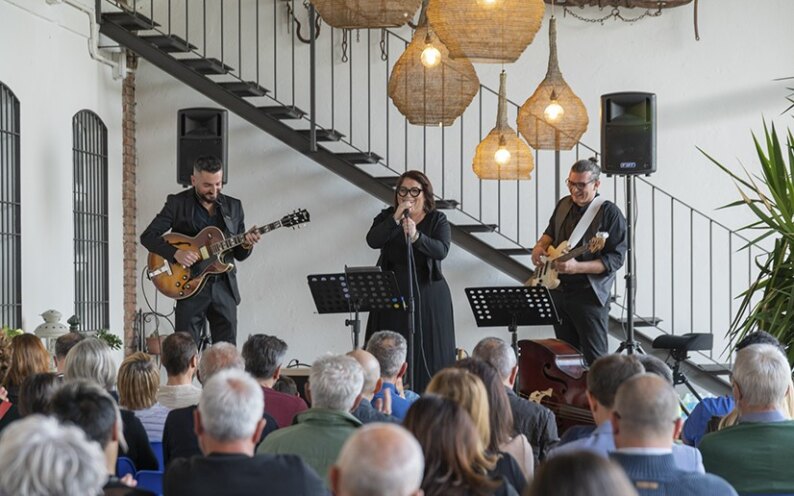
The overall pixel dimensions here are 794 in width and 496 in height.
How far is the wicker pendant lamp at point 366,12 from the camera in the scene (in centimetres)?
597

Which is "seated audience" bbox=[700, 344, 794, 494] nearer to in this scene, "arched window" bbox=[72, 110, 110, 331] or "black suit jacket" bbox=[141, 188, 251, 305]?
"black suit jacket" bbox=[141, 188, 251, 305]

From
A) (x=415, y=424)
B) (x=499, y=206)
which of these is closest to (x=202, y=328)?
(x=499, y=206)

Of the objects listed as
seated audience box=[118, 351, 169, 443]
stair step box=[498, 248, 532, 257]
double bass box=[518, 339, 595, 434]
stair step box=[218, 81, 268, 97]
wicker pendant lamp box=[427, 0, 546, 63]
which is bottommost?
double bass box=[518, 339, 595, 434]

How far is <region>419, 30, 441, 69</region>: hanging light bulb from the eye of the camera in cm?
753

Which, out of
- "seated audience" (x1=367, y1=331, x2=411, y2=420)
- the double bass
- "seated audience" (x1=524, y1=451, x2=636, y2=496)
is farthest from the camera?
the double bass

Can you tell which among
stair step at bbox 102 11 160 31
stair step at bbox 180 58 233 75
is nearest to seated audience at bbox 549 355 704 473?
stair step at bbox 180 58 233 75

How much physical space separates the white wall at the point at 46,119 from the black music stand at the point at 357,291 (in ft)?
10.2

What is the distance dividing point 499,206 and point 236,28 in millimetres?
2926

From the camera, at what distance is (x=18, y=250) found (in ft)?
28.7

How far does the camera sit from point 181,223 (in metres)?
7.50

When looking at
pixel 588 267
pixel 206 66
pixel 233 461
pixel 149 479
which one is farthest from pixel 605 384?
pixel 206 66

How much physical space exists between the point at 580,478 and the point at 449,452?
35.7 inches

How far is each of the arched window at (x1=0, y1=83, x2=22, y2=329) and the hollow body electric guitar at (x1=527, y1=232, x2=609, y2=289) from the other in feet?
12.2

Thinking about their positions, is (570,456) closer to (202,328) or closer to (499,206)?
(202,328)
